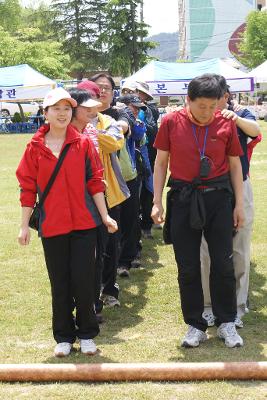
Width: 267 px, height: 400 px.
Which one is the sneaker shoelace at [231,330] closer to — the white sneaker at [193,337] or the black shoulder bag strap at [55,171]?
the white sneaker at [193,337]

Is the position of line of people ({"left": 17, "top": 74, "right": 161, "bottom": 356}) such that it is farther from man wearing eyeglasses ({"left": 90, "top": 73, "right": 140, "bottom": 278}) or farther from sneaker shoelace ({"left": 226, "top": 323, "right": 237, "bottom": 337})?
sneaker shoelace ({"left": 226, "top": 323, "right": 237, "bottom": 337})

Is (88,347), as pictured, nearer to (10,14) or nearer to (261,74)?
(261,74)

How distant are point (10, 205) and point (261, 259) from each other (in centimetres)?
523

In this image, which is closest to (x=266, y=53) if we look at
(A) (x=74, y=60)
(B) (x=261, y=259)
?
(A) (x=74, y=60)

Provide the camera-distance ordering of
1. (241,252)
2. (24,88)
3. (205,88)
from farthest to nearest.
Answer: (24,88) < (241,252) < (205,88)

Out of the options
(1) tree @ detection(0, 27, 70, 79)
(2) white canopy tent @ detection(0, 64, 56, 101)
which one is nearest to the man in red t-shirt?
(2) white canopy tent @ detection(0, 64, 56, 101)

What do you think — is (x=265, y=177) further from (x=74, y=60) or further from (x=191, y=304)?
(x=74, y=60)

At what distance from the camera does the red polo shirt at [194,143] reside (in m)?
4.14

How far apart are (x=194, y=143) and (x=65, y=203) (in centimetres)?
92

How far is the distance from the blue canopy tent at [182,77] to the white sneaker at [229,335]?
52.3 feet

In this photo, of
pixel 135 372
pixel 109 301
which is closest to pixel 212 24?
pixel 109 301

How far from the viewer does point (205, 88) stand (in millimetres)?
3992

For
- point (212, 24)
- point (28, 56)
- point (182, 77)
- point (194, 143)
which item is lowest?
point (28, 56)

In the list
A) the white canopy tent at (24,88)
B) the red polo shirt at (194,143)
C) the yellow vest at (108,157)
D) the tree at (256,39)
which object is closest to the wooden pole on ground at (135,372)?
the red polo shirt at (194,143)
